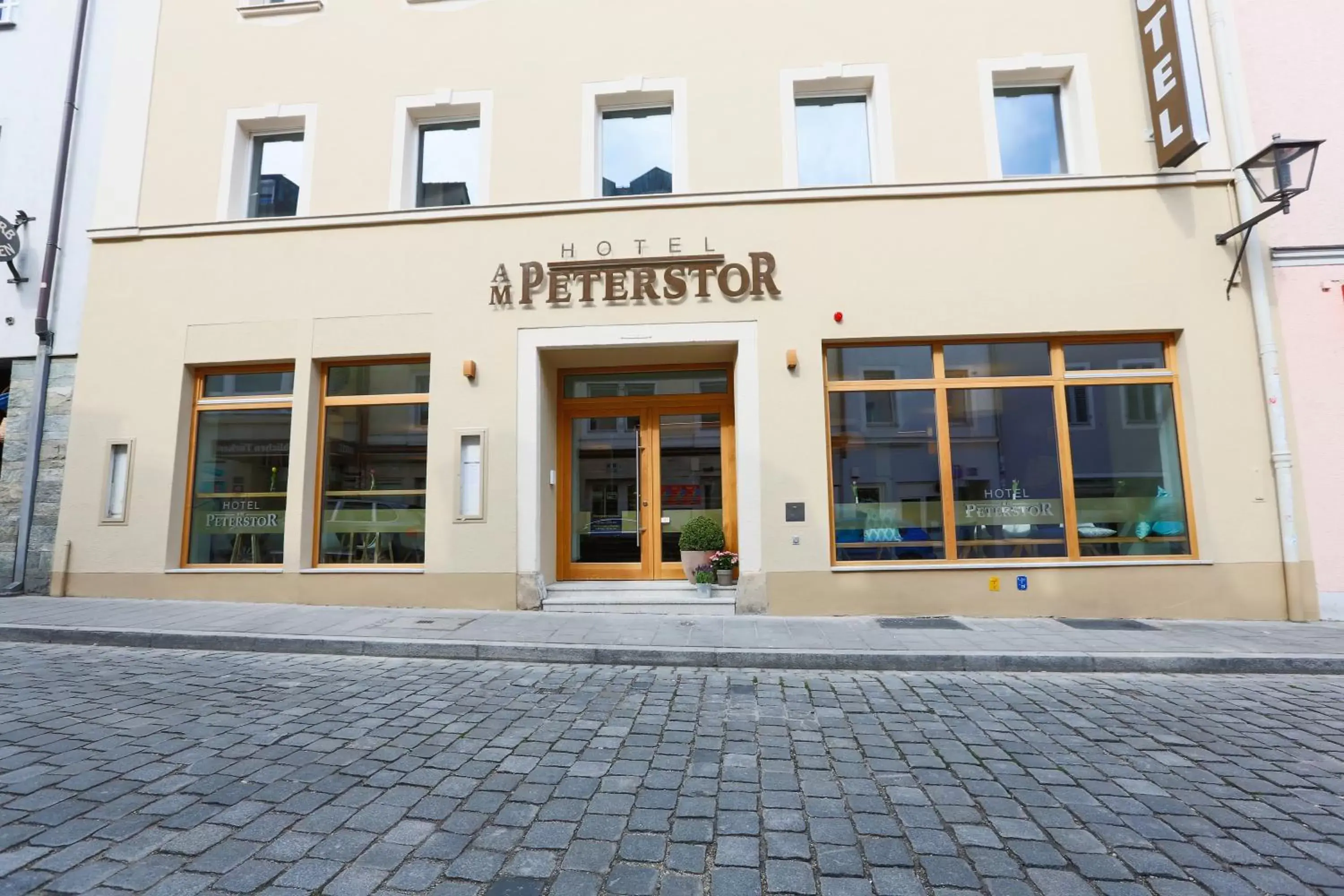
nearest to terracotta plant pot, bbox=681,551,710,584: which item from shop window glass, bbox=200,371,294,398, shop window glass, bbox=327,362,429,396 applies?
shop window glass, bbox=327,362,429,396

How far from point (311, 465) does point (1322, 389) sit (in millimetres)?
12548

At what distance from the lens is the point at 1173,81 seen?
25.5 feet

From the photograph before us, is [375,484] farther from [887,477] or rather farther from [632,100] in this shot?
[887,477]

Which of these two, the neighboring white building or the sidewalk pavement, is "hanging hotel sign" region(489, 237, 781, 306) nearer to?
the sidewalk pavement

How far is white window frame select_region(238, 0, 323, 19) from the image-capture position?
9438 millimetres

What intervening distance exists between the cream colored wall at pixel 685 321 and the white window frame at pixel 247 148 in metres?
0.53

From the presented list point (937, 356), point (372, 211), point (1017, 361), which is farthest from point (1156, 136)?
point (372, 211)

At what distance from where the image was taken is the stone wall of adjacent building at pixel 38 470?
29.5 ft

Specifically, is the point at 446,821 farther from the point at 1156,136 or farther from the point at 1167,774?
the point at 1156,136

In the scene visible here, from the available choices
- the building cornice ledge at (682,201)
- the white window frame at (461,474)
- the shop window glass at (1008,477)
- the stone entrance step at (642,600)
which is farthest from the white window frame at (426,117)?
the shop window glass at (1008,477)

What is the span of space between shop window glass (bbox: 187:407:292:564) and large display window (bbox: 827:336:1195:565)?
24.2 feet

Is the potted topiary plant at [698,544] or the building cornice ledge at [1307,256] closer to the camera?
the building cornice ledge at [1307,256]

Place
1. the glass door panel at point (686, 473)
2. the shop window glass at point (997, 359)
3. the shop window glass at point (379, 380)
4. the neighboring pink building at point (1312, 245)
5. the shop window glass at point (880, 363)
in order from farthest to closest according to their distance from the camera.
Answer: the glass door panel at point (686, 473)
the shop window glass at point (379, 380)
the shop window glass at point (880, 363)
the shop window glass at point (997, 359)
the neighboring pink building at point (1312, 245)

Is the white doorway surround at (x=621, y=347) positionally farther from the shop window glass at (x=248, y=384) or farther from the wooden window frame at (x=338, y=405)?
the shop window glass at (x=248, y=384)
